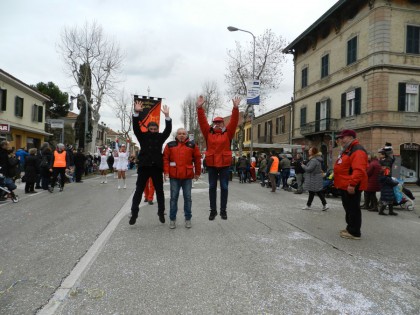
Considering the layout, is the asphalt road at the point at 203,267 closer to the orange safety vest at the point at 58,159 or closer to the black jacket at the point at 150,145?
the black jacket at the point at 150,145

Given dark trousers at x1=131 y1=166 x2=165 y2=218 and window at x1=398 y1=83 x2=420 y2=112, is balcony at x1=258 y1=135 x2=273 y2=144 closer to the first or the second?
window at x1=398 y1=83 x2=420 y2=112

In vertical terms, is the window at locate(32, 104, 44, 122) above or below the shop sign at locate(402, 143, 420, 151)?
A: above

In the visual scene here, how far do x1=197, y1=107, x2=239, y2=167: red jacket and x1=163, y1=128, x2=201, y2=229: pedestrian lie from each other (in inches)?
10.4

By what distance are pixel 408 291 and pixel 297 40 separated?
3380 cm

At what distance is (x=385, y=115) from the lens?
76.8ft

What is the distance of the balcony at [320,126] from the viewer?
28.2m

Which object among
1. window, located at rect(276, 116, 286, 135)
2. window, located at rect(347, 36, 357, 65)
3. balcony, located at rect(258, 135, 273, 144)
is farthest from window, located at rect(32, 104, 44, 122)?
window, located at rect(347, 36, 357, 65)

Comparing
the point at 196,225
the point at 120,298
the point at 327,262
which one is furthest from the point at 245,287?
the point at 196,225

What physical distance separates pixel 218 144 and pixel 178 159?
74cm

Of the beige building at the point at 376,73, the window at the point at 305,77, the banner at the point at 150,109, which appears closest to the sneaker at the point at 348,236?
the banner at the point at 150,109

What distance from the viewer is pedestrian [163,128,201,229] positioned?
6.07 meters

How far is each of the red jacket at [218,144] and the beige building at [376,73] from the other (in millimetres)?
20338

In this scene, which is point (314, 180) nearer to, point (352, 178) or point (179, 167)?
point (352, 178)

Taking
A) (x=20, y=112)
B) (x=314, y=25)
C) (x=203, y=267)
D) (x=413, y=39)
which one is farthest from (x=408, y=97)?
(x=20, y=112)
